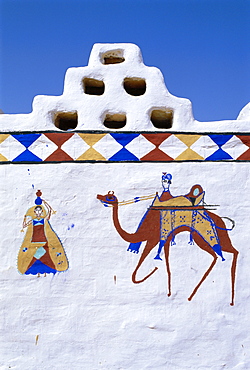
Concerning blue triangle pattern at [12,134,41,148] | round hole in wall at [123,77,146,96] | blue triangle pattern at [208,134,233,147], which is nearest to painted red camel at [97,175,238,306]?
blue triangle pattern at [208,134,233,147]

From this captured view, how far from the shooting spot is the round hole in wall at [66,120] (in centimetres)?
512

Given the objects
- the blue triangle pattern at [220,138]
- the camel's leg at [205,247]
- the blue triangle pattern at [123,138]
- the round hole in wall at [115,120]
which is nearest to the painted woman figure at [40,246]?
the blue triangle pattern at [123,138]

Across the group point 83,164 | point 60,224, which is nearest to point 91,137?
point 83,164

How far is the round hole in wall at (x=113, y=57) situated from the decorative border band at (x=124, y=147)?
102 centimetres

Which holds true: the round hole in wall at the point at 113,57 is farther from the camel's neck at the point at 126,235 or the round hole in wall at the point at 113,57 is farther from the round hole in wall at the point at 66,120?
the camel's neck at the point at 126,235

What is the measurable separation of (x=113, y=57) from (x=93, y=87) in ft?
1.39

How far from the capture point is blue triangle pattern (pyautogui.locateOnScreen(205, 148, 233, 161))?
4.86m

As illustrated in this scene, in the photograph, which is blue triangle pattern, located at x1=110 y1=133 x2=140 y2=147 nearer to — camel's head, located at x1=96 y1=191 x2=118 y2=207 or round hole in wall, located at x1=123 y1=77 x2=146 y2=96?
camel's head, located at x1=96 y1=191 x2=118 y2=207

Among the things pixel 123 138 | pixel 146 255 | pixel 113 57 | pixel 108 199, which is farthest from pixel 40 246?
pixel 113 57

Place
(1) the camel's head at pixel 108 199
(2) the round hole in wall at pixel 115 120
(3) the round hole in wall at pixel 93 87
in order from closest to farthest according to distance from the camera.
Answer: (1) the camel's head at pixel 108 199
(2) the round hole in wall at pixel 115 120
(3) the round hole in wall at pixel 93 87

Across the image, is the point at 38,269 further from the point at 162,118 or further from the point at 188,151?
the point at 162,118

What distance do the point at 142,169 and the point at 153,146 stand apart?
0.92 feet

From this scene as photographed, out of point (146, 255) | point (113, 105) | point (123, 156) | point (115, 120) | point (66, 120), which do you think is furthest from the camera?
point (66, 120)

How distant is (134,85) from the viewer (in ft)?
17.7
